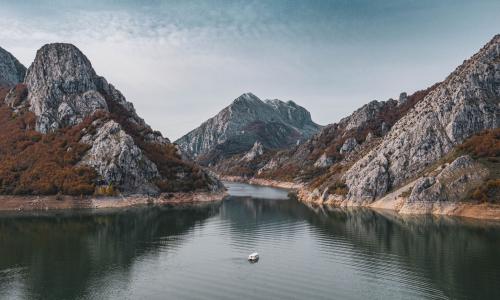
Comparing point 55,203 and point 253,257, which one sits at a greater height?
point 55,203

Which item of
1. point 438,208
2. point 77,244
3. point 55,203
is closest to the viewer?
point 77,244

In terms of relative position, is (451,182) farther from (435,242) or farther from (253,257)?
(253,257)

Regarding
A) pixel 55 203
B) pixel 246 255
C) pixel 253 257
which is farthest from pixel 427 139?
pixel 55 203

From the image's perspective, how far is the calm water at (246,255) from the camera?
69.8m

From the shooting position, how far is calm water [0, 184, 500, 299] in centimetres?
6975

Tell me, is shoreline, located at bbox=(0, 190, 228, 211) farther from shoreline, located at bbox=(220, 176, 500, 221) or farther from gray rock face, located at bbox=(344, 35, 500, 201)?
shoreline, located at bbox=(220, 176, 500, 221)

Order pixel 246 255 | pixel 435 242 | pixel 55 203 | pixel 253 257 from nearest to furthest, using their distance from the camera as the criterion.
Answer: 1. pixel 253 257
2. pixel 246 255
3. pixel 435 242
4. pixel 55 203

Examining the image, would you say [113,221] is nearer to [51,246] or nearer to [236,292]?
[51,246]

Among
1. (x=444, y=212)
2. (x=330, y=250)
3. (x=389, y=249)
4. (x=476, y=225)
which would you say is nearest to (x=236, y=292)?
(x=330, y=250)

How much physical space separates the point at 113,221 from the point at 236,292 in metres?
95.2

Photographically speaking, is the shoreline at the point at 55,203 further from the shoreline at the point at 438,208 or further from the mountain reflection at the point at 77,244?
the shoreline at the point at 438,208

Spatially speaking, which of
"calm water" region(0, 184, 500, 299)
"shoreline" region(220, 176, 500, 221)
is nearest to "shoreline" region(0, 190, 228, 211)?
"calm water" region(0, 184, 500, 299)

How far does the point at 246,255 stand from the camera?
95.6 meters

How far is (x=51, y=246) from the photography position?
107 meters
